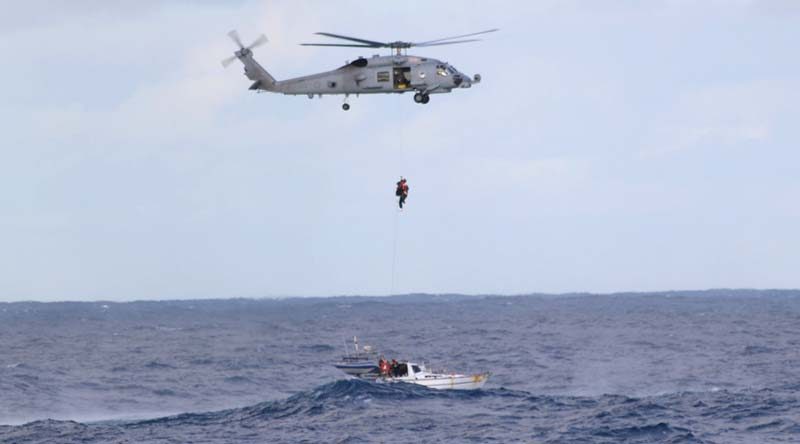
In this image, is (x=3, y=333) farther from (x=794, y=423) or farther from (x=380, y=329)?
(x=794, y=423)

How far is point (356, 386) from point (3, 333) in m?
→ 117

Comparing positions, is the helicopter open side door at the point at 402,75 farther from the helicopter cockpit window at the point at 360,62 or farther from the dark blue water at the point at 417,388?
the dark blue water at the point at 417,388

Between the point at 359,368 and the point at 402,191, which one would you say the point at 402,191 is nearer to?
the point at 402,191

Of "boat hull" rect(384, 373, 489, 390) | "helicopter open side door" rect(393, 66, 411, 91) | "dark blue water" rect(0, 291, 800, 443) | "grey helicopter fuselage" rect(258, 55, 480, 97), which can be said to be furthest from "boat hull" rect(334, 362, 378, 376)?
"helicopter open side door" rect(393, 66, 411, 91)

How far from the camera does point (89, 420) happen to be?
225ft

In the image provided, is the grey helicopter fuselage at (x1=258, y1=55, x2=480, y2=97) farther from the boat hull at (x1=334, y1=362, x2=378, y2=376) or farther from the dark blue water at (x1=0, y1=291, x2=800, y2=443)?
the boat hull at (x1=334, y1=362, x2=378, y2=376)

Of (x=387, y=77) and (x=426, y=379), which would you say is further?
(x=426, y=379)

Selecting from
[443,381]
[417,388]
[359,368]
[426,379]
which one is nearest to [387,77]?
[417,388]

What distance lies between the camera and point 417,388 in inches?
2734

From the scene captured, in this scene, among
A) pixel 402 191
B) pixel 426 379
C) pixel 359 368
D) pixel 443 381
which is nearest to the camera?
pixel 402 191

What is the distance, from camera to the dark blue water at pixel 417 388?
188 ft

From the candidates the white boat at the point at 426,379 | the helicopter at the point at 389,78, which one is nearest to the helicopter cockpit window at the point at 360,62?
the helicopter at the point at 389,78

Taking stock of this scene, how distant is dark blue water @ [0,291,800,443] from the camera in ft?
188

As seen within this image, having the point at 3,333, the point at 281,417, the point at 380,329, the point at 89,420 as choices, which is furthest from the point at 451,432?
the point at 3,333
